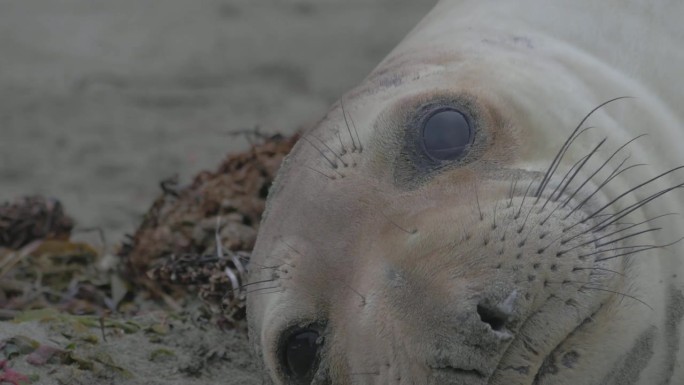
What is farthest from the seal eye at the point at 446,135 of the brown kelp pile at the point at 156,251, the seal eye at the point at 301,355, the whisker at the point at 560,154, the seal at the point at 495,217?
the brown kelp pile at the point at 156,251

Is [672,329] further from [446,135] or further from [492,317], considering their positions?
[446,135]

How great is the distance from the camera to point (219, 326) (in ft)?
13.2

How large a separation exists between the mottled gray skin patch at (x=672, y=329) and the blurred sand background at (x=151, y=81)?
3212mm

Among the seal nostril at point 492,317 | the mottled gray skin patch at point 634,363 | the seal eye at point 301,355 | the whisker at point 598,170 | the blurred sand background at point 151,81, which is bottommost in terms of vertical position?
the seal eye at point 301,355

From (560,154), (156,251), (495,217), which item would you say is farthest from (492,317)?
(156,251)

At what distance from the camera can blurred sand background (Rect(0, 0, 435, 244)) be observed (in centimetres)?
646

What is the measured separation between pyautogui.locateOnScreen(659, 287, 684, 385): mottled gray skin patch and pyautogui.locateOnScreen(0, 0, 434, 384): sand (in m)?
3.14

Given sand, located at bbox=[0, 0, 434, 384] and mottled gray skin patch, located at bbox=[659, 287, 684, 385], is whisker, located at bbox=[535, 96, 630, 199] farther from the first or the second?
sand, located at bbox=[0, 0, 434, 384]

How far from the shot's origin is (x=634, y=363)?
284 cm

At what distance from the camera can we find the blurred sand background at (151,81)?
255 inches

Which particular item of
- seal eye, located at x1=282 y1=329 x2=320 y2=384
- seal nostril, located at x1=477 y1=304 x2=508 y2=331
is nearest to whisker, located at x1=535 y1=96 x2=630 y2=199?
seal nostril, located at x1=477 y1=304 x2=508 y2=331

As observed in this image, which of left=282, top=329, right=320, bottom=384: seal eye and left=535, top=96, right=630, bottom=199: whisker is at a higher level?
left=535, top=96, right=630, bottom=199: whisker

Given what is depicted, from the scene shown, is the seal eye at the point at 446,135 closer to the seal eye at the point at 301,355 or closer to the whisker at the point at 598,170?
the whisker at the point at 598,170

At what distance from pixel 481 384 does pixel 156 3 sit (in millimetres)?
6281
